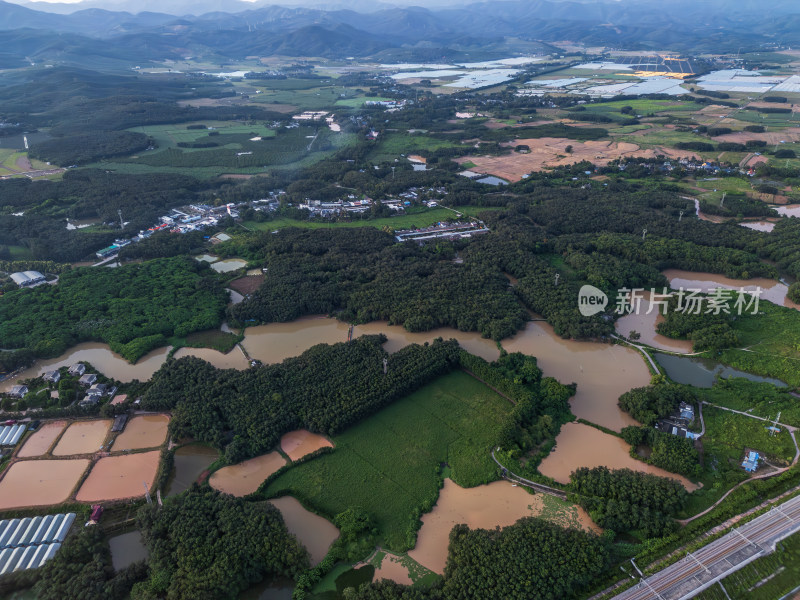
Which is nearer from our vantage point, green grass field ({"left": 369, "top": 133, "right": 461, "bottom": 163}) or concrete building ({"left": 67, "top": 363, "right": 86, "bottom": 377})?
concrete building ({"left": 67, "top": 363, "right": 86, "bottom": 377})

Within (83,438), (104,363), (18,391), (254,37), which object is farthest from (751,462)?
(254,37)

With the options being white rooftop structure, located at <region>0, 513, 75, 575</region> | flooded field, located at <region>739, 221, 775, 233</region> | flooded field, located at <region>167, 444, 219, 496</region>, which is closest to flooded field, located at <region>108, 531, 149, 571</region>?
white rooftop structure, located at <region>0, 513, 75, 575</region>

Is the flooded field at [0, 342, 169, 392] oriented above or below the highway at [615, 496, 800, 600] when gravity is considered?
below

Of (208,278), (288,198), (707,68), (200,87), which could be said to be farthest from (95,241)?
(707,68)

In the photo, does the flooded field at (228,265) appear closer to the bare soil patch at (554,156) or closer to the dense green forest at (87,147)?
the bare soil patch at (554,156)

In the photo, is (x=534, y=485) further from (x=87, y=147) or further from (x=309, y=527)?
(x=87, y=147)

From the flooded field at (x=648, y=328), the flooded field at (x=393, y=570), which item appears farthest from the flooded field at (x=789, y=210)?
the flooded field at (x=393, y=570)

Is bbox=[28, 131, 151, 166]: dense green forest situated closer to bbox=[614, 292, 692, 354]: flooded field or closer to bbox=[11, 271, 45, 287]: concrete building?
bbox=[11, 271, 45, 287]: concrete building
